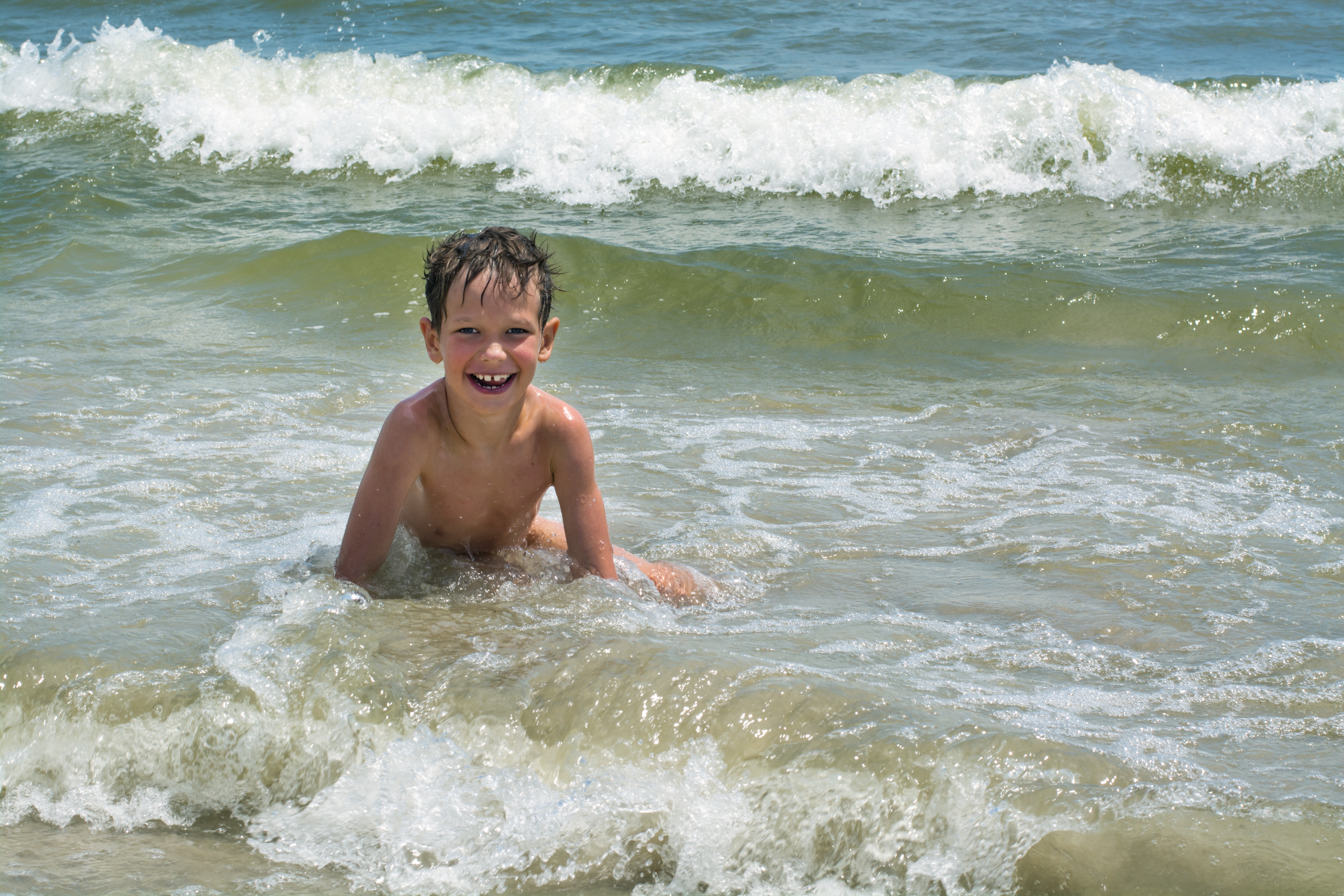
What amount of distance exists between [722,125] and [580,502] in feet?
25.9

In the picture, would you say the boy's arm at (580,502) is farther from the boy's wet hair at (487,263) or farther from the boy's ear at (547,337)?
the boy's wet hair at (487,263)

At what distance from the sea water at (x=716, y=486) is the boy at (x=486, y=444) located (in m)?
0.14

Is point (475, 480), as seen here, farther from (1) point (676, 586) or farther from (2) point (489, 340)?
(1) point (676, 586)

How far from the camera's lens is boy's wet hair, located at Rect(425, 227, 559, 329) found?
325cm

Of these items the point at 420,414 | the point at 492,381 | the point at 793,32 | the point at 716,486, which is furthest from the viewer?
the point at 793,32

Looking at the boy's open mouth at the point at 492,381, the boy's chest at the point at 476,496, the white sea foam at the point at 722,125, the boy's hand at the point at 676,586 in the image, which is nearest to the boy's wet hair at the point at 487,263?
the boy's open mouth at the point at 492,381

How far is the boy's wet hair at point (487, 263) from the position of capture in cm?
325

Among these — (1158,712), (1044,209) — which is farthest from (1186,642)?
(1044,209)

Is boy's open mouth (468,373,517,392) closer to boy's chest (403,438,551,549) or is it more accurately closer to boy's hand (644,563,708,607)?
boy's chest (403,438,551,549)

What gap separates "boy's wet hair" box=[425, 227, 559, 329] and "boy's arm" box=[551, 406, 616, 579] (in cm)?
40

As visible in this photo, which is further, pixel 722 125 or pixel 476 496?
pixel 722 125

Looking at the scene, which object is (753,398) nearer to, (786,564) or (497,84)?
(786,564)

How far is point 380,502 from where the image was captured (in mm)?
3416

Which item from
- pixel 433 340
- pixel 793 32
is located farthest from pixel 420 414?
pixel 793 32
